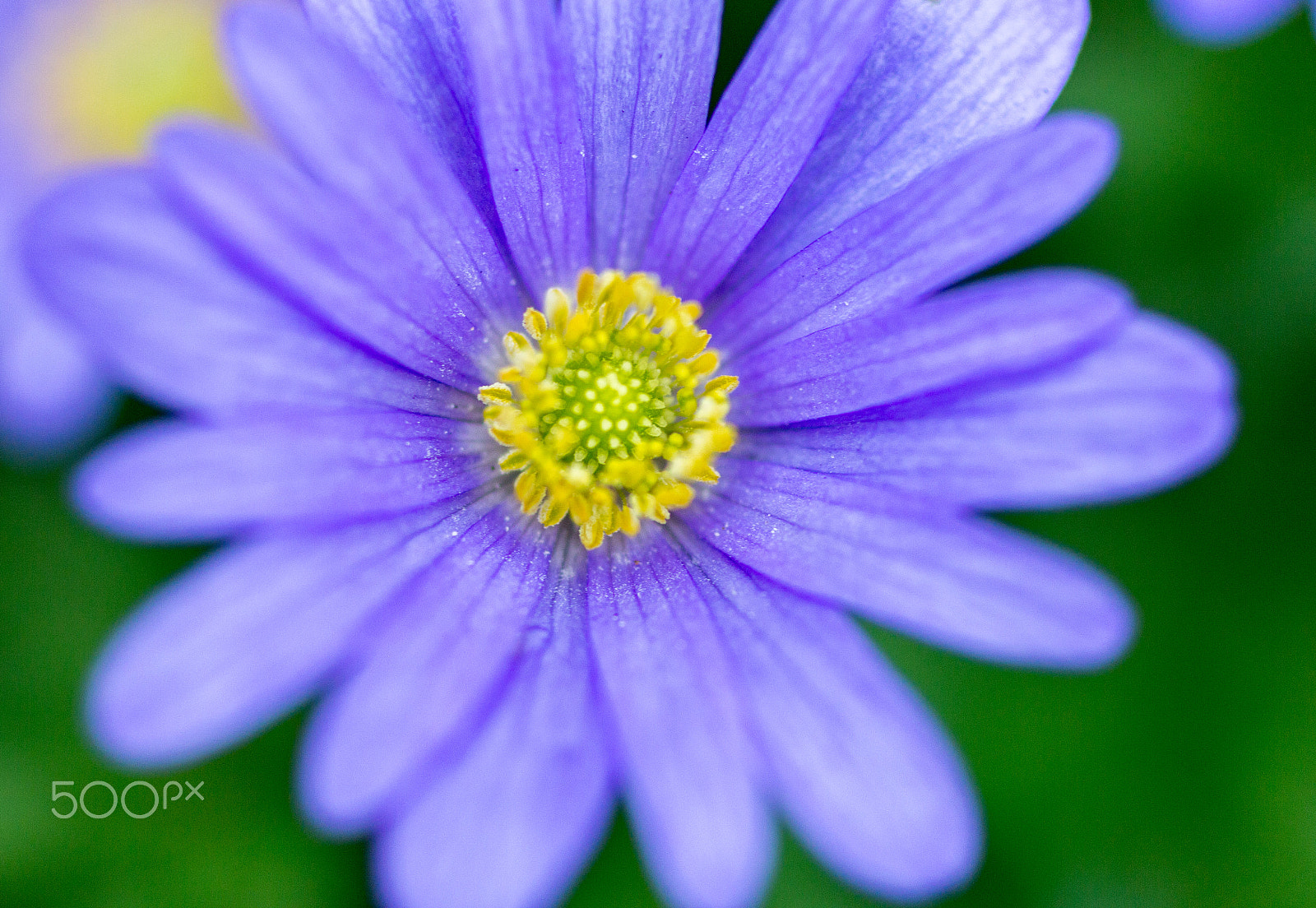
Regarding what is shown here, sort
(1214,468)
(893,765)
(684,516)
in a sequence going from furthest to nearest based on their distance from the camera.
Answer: (1214,468)
(684,516)
(893,765)

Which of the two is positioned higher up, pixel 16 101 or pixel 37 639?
pixel 16 101

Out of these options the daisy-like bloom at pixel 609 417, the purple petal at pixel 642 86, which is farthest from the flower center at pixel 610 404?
the purple petal at pixel 642 86

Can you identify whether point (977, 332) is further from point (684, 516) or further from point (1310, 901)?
point (1310, 901)

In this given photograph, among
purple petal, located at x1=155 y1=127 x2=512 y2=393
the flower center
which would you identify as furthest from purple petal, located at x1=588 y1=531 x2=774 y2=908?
purple petal, located at x1=155 y1=127 x2=512 y2=393

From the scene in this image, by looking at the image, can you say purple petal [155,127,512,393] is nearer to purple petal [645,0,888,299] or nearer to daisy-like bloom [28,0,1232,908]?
daisy-like bloom [28,0,1232,908]

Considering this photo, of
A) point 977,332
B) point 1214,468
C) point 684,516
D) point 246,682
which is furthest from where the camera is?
point 1214,468

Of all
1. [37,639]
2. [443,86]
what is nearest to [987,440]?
[443,86]
